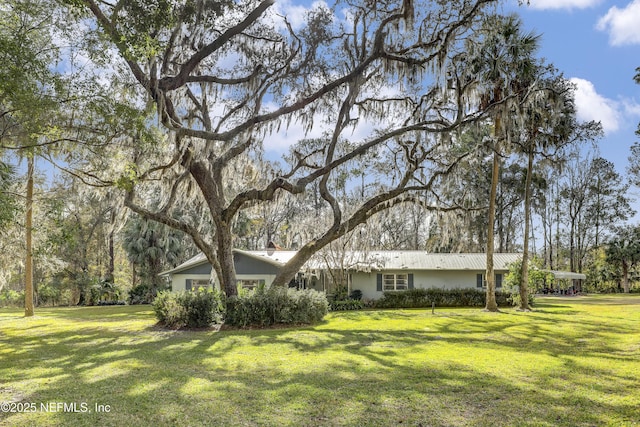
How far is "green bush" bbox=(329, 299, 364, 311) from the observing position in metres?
23.5

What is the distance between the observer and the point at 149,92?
11.4 meters

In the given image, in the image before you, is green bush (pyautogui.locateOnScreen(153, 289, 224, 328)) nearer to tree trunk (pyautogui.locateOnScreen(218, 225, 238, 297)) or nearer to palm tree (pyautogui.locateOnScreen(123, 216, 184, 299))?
tree trunk (pyautogui.locateOnScreen(218, 225, 238, 297))

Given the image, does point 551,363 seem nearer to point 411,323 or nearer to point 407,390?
point 407,390

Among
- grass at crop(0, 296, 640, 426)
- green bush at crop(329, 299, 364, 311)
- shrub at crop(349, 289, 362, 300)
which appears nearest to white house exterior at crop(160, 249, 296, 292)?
green bush at crop(329, 299, 364, 311)

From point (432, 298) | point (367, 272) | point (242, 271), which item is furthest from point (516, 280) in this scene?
point (242, 271)

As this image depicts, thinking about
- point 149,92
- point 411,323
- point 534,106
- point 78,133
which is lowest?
point 411,323

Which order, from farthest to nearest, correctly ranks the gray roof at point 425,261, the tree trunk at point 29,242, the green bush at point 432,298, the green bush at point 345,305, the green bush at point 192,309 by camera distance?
the gray roof at point 425,261 → the green bush at point 432,298 → the green bush at point 345,305 → the tree trunk at point 29,242 → the green bush at point 192,309

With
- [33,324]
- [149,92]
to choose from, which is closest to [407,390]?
[149,92]

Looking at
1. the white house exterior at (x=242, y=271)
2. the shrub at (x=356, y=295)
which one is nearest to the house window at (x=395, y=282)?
the shrub at (x=356, y=295)

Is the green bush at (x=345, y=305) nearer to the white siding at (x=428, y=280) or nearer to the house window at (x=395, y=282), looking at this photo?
the white siding at (x=428, y=280)

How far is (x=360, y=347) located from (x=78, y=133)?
24.1 ft

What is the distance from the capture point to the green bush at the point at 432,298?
25703 mm

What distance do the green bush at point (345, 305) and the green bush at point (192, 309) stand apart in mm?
8771

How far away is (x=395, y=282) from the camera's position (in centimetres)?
2728
